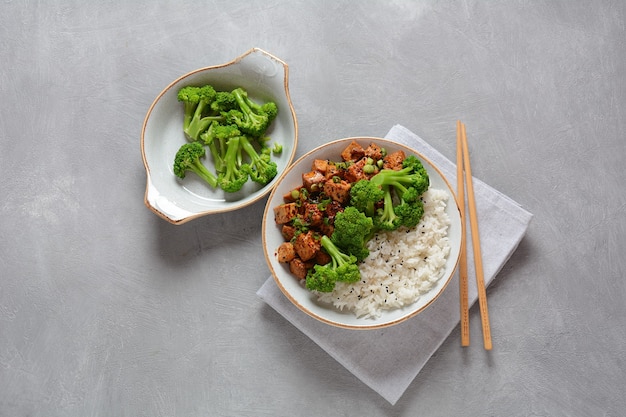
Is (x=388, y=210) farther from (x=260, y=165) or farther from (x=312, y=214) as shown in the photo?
(x=260, y=165)

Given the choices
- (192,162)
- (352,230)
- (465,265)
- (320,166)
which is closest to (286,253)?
(352,230)

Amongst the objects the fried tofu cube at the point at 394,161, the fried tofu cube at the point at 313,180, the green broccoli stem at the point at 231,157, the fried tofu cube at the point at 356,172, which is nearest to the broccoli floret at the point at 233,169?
the green broccoli stem at the point at 231,157

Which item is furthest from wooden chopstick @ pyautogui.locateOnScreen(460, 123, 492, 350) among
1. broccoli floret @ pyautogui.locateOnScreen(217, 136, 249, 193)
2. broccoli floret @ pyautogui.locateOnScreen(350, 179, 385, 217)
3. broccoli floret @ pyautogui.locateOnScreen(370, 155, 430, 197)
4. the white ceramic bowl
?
broccoli floret @ pyautogui.locateOnScreen(217, 136, 249, 193)

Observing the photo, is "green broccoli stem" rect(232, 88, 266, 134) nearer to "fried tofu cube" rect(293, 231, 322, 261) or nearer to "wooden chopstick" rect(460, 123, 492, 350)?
"fried tofu cube" rect(293, 231, 322, 261)

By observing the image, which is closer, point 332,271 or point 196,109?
point 332,271

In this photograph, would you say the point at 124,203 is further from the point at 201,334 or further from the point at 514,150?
the point at 514,150

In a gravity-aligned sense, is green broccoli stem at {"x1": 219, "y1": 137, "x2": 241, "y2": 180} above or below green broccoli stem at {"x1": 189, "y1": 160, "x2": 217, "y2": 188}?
above
